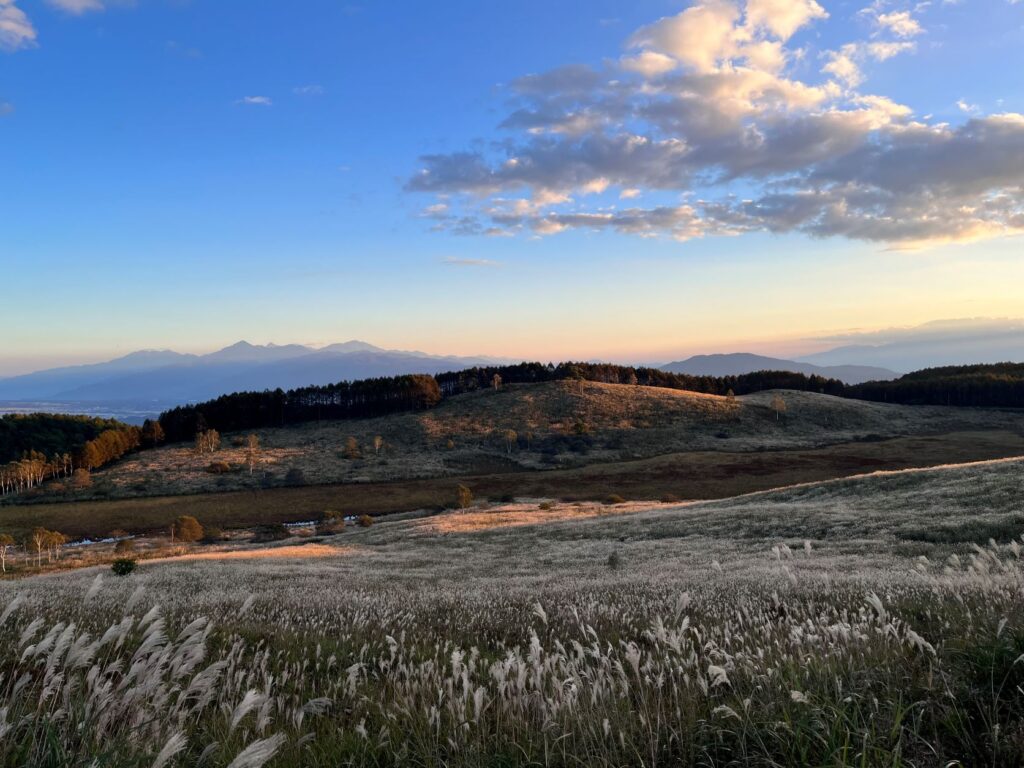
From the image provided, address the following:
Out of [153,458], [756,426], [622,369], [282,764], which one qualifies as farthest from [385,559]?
[622,369]

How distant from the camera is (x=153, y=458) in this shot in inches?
4520

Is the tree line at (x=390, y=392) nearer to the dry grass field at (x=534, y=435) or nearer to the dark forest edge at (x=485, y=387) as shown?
the dark forest edge at (x=485, y=387)

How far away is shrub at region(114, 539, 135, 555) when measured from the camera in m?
Result: 53.2

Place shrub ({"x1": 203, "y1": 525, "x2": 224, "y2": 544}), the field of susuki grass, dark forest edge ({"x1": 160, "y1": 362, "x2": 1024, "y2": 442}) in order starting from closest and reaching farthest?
the field of susuki grass
shrub ({"x1": 203, "y1": 525, "x2": 224, "y2": 544})
dark forest edge ({"x1": 160, "y1": 362, "x2": 1024, "y2": 442})

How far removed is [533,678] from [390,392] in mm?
156169

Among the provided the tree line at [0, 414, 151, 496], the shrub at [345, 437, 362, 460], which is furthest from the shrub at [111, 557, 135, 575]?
the tree line at [0, 414, 151, 496]

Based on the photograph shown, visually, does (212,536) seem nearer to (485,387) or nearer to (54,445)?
(485,387)

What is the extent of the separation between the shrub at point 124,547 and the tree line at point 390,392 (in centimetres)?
7179

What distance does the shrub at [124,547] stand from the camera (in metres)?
53.2

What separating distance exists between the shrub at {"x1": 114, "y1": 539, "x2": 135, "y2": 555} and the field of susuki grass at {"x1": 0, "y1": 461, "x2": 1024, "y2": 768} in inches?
2083

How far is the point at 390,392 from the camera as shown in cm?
15638

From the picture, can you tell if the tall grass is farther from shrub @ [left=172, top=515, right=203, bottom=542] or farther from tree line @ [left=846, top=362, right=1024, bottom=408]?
tree line @ [left=846, top=362, right=1024, bottom=408]

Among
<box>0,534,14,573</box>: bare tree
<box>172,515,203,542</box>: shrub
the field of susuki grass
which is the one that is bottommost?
<box>172,515,203,542</box>: shrub

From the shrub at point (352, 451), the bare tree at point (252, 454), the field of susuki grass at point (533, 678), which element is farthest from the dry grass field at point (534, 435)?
the field of susuki grass at point (533, 678)
